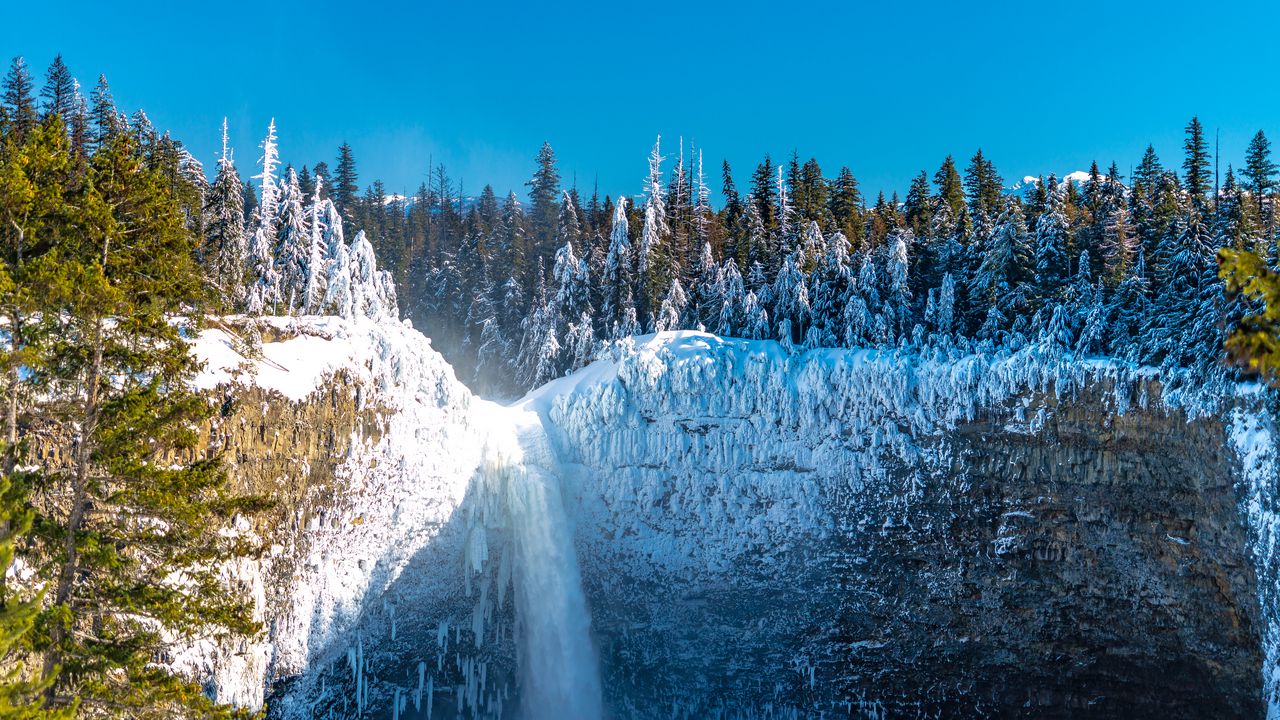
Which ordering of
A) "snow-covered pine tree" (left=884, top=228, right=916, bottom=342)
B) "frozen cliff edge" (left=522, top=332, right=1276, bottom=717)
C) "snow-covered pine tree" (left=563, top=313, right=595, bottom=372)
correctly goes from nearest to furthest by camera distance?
"frozen cliff edge" (left=522, top=332, right=1276, bottom=717)
"snow-covered pine tree" (left=884, top=228, right=916, bottom=342)
"snow-covered pine tree" (left=563, top=313, right=595, bottom=372)

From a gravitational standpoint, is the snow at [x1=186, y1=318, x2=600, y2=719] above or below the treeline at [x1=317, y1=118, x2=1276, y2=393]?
below

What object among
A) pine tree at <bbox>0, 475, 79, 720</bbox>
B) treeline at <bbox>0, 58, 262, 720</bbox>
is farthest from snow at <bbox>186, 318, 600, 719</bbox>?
pine tree at <bbox>0, 475, 79, 720</bbox>

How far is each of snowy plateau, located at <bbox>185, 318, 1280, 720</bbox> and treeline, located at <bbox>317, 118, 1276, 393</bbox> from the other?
2.35 metres

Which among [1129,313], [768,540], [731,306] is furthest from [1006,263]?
[768,540]

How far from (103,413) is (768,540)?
59.4ft

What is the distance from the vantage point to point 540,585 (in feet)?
80.4

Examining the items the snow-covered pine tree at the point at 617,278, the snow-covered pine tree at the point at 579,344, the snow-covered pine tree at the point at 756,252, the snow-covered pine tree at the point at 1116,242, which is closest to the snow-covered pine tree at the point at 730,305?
the snow-covered pine tree at the point at 756,252

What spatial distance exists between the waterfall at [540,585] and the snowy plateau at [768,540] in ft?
0.21

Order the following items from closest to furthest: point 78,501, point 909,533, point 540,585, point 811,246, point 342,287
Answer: point 78,501 < point 909,533 < point 540,585 < point 342,287 < point 811,246

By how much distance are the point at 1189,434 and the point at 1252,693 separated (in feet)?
21.1

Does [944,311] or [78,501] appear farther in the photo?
[944,311]

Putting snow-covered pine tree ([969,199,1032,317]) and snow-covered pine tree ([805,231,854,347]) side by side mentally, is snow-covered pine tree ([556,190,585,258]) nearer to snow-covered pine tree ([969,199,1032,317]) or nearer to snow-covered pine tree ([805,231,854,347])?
snow-covered pine tree ([805,231,854,347])

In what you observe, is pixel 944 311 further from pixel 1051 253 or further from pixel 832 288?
pixel 1051 253

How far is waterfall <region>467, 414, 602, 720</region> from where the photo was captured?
24.5 m
